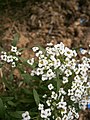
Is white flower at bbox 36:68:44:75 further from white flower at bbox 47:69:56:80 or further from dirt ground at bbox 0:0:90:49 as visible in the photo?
dirt ground at bbox 0:0:90:49

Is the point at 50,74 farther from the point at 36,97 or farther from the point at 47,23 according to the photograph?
the point at 47,23

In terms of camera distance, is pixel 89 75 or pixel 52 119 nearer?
pixel 52 119

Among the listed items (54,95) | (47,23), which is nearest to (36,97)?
(54,95)

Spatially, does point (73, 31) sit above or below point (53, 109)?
above

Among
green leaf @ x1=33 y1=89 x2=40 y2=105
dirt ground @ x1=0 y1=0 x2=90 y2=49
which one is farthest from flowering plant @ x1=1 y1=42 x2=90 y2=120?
dirt ground @ x1=0 y1=0 x2=90 y2=49

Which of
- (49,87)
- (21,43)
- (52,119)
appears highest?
(21,43)

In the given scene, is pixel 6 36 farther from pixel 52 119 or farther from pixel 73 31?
pixel 52 119

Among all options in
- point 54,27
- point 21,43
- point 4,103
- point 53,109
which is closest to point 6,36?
point 21,43
